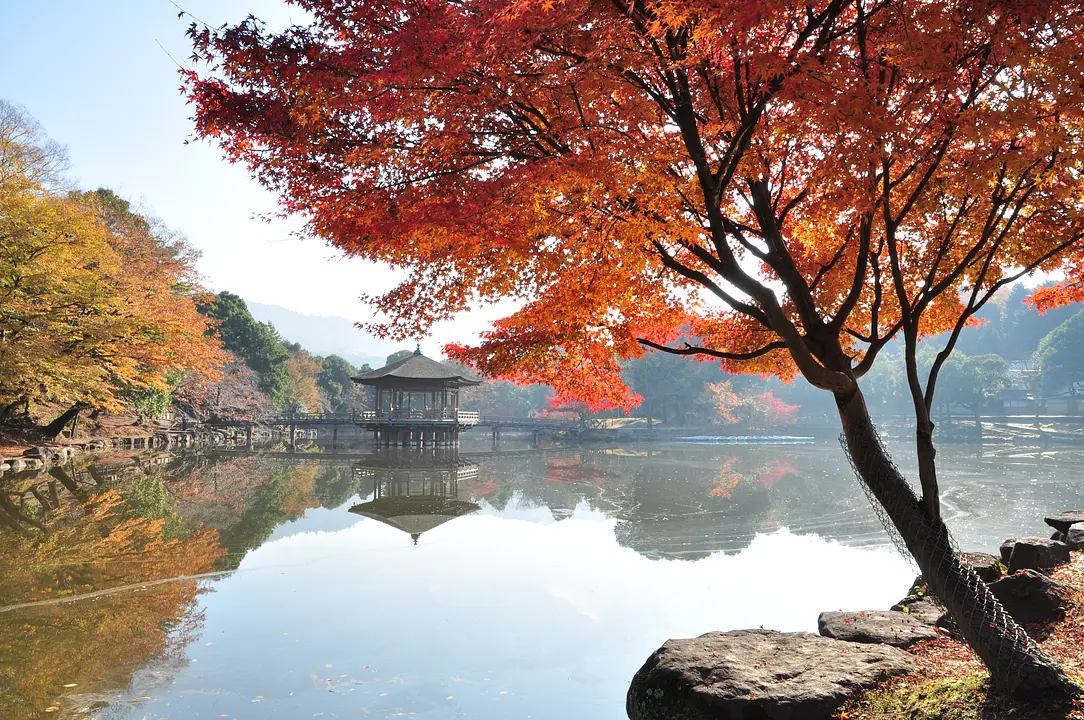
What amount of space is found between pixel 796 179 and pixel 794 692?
3.50 metres

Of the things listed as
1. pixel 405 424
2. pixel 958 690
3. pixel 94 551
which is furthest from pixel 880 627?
pixel 405 424

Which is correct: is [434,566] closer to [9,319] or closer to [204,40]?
[204,40]

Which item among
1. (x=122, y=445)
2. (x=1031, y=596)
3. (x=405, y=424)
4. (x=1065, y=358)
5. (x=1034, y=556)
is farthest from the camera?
(x=1065, y=358)

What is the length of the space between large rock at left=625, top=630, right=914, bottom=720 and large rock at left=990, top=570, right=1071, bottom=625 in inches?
37.8

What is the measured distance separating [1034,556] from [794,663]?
113 inches

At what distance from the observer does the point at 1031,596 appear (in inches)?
166

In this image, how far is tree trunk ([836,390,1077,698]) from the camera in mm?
2932

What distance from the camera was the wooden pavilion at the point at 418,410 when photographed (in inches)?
1059

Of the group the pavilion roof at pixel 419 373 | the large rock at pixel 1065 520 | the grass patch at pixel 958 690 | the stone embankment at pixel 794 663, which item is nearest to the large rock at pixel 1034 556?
the stone embankment at pixel 794 663

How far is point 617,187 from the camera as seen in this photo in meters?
3.81

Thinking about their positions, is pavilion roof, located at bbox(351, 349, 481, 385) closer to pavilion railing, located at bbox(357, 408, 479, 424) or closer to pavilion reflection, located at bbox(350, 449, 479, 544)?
pavilion railing, located at bbox(357, 408, 479, 424)

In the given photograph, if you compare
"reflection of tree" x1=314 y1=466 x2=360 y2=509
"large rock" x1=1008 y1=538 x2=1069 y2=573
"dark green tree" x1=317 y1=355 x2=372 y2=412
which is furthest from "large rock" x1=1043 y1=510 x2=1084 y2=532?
"dark green tree" x1=317 y1=355 x2=372 y2=412

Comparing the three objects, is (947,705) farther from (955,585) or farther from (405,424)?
(405,424)

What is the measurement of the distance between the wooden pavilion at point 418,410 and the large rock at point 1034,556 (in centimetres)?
2238
